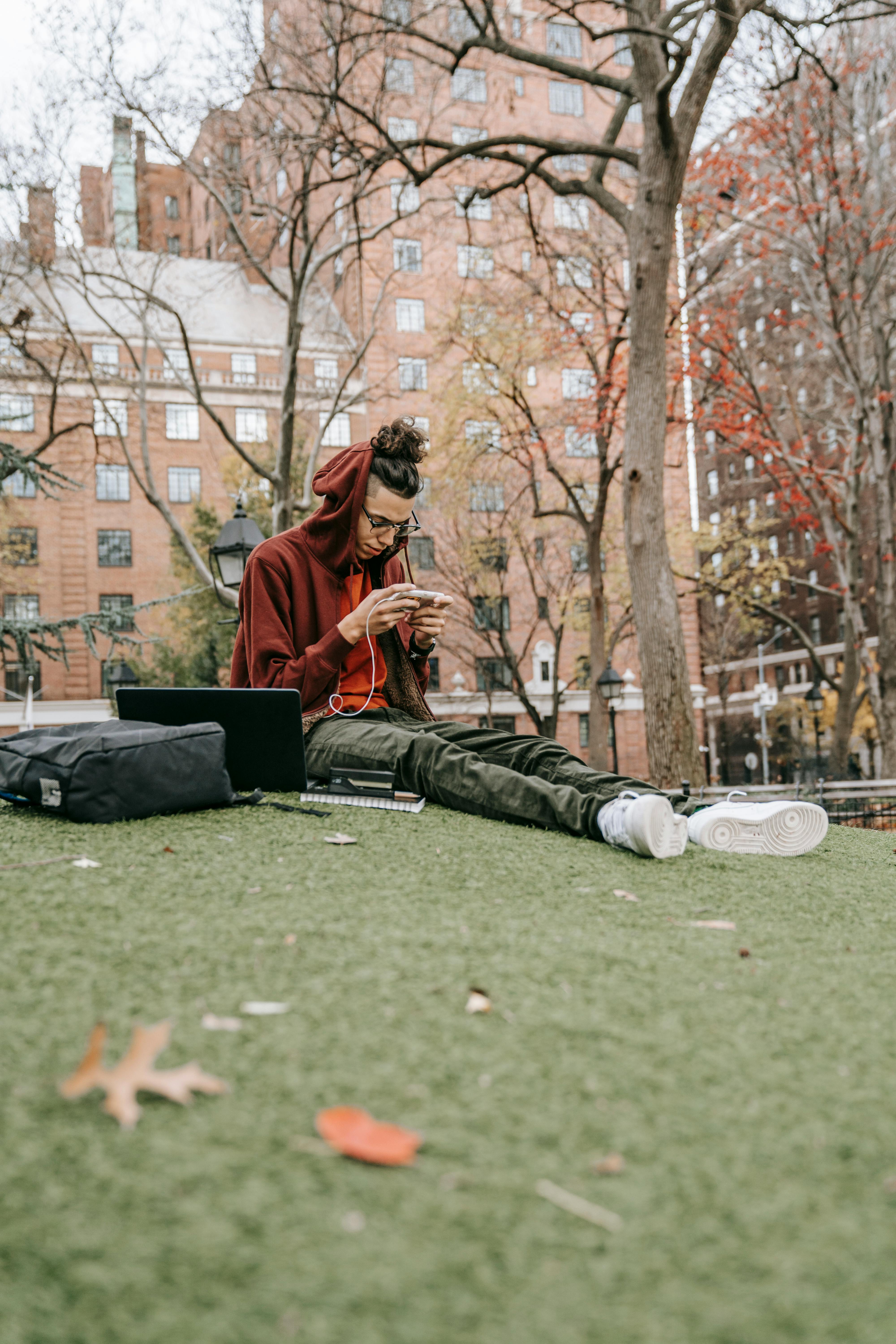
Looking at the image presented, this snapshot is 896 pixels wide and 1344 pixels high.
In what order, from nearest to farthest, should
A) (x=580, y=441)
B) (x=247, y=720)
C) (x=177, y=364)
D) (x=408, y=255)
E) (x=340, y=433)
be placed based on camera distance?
(x=247, y=720) → (x=580, y=441) → (x=408, y=255) → (x=177, y=364) → (x=340, y=433)

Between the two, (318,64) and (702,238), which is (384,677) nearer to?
(318,64)

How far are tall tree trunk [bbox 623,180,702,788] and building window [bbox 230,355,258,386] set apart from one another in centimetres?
2992

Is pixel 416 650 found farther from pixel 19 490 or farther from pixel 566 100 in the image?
pixel 566 100

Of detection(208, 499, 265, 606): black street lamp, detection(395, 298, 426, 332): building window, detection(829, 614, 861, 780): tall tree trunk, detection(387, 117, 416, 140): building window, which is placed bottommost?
detection(829, 614, 861, 780): tall tree trunk

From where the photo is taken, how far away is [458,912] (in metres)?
2.21

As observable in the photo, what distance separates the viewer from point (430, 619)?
4.24 metres

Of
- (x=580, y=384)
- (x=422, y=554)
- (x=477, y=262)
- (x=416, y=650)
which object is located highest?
(x=477, y=262)

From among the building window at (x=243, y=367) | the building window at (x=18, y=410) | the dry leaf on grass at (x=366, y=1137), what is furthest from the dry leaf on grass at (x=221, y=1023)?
the building window at (x=243, y=367)

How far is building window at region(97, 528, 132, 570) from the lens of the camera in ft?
121

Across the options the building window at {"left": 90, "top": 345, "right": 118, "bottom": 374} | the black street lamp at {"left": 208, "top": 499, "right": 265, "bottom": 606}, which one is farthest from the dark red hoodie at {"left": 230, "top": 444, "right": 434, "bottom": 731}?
the building window at {"left": 90, "top": 345, "right": 118, "bottom": 374}

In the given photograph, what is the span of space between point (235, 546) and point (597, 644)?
877 centimetres

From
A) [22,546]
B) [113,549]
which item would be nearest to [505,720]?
[113,549]

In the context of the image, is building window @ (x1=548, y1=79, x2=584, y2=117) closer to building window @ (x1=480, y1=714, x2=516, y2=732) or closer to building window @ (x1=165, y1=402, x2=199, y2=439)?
building window @ (x1=165, y1=402, x2=199, y2=439)

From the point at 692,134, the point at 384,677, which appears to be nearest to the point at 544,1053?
the point at 384,677
